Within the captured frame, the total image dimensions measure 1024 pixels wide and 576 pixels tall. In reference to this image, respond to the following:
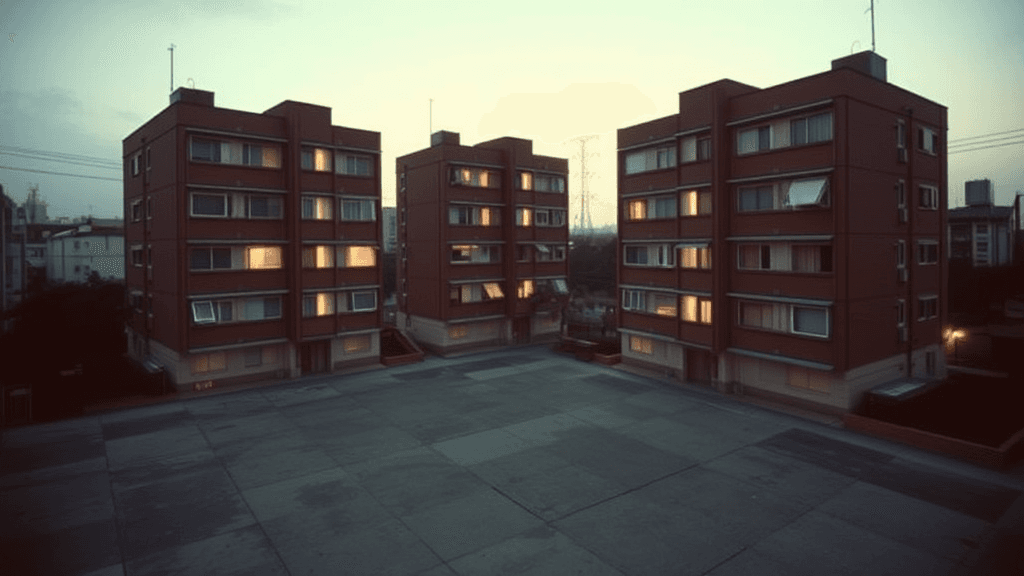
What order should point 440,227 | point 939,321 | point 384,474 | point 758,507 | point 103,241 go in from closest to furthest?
point 758,507, point 384,474, point 939,321, point 440,227, point 103,241

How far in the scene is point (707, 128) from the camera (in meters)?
29.0

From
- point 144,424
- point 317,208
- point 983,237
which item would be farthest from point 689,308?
point 983,237

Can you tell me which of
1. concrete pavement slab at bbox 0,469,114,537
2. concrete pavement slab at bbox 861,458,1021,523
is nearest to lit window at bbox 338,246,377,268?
concrete pavement slab at bbox 0,469,114,537

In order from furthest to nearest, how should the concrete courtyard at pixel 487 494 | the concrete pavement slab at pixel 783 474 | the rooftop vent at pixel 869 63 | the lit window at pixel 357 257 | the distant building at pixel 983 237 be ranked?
the distant building at pixel 983 237, the lit window at pixel 357 257, the rooftop vent at pixel 869 63, the concrete pavement slab at pixel 783 474, the concrete courtyard at pixel 487 494

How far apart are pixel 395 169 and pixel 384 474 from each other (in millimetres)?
33358

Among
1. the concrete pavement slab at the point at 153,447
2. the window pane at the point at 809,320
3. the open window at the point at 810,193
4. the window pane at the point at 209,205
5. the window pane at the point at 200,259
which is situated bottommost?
the concrete pavement slab at the point at 153,447

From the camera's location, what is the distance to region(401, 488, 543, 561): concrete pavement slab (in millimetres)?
14227

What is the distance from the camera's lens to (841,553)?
1378 centimetres

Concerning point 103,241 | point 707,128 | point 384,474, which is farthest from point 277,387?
point 103,241

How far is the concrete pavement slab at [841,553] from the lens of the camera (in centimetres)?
1307

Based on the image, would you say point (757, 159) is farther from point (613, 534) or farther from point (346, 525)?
point (346, 525)

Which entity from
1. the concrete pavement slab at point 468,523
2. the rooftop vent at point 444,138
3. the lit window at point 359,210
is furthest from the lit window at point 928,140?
the lit window at point 359,210

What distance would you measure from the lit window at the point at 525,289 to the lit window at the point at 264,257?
1833 centimetres

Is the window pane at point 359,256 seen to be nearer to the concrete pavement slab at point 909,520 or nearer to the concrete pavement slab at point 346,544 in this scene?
the concrete pavement slab at point 346,544
